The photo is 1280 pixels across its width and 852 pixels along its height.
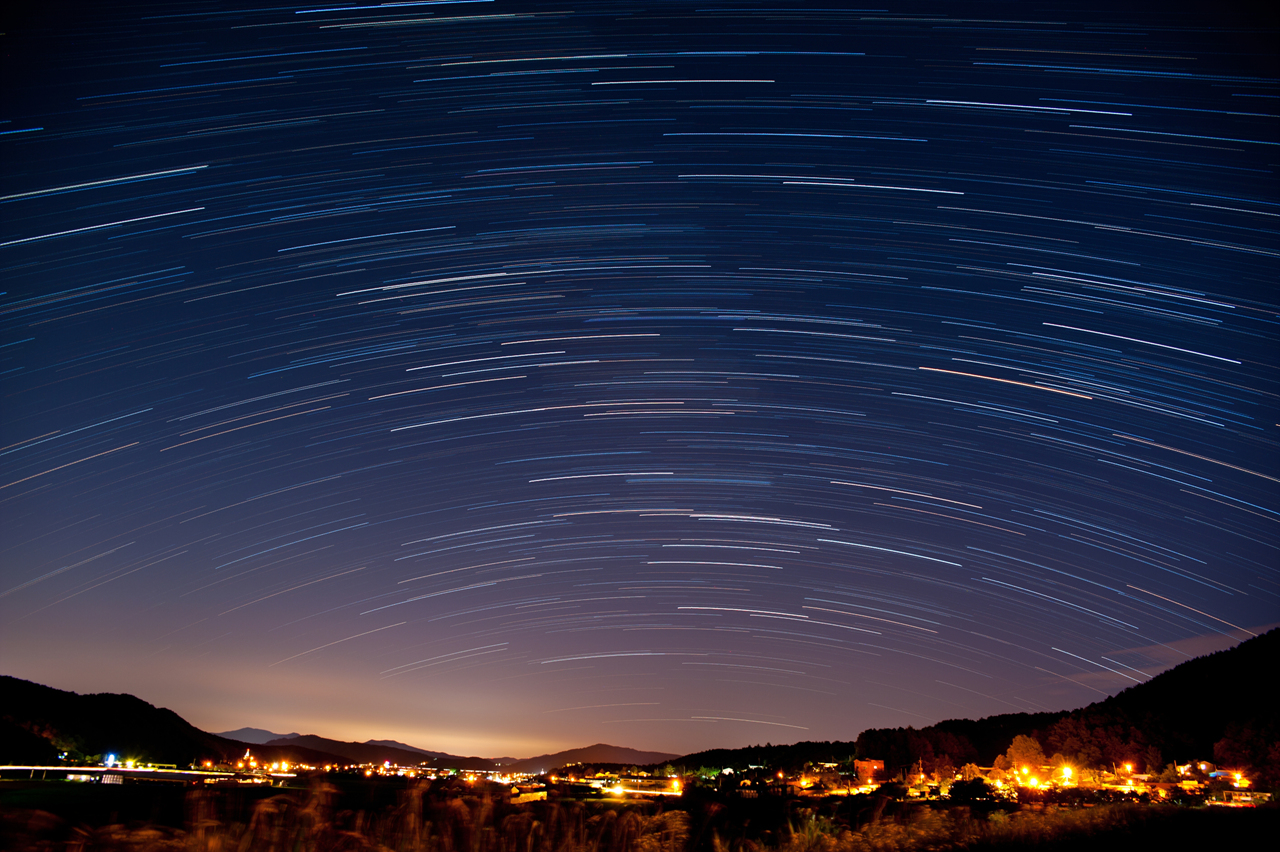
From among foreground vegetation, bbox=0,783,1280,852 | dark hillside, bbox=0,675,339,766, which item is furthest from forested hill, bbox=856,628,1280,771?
dark hillside, bbox=0,675,339,766

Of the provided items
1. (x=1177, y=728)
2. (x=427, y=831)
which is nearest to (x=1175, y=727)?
(x=1177, y=728)

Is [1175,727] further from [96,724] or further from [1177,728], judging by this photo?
[96,724]

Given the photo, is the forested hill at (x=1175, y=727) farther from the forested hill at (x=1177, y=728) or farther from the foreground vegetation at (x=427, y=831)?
the foreground vegetation at (x=427, y=831)

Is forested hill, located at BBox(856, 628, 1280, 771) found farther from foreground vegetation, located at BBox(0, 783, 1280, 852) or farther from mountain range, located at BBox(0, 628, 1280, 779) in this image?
foreground vegetation, located at BBox(0, 783, 1280, 852)

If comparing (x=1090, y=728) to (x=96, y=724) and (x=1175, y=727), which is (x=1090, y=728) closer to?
(x=1175, y=727)

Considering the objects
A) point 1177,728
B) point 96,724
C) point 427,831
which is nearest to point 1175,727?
point 1177,728

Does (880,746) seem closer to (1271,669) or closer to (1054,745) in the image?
(1054,745)

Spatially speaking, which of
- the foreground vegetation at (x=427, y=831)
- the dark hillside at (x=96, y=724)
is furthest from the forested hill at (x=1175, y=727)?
the dark hillside at (x=96, y=724)

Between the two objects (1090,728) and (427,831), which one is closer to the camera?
(427,831)

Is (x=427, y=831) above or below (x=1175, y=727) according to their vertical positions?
above

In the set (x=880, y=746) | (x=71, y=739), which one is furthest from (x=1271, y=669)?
(x=71, y=739)

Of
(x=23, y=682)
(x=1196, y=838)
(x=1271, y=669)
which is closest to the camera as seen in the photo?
(x=1196, y=838)
